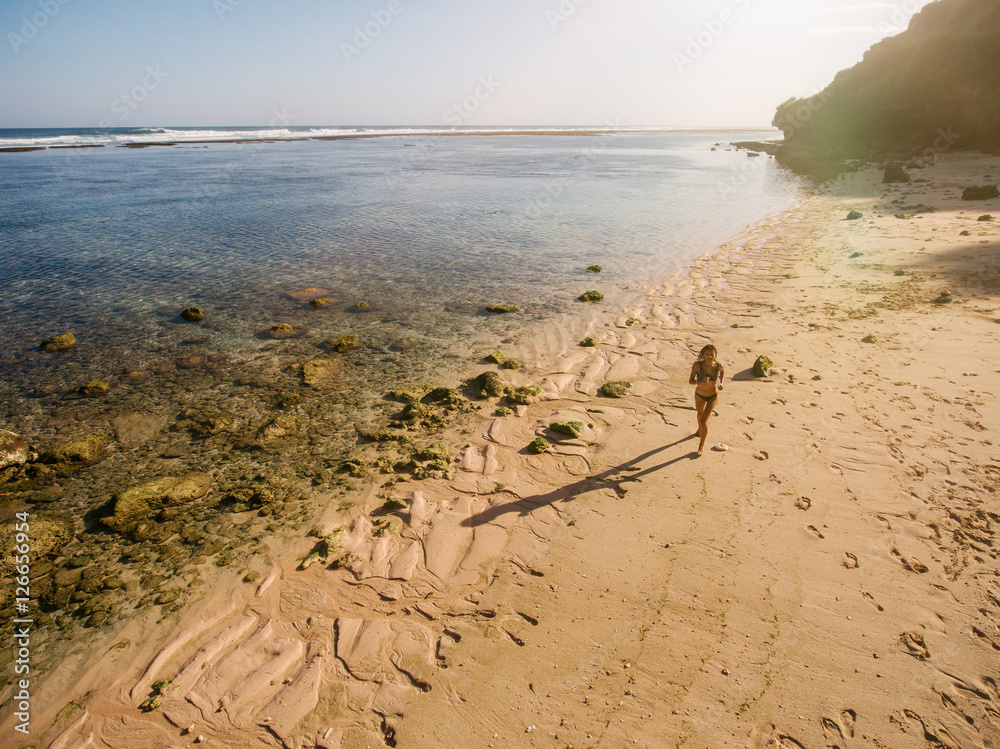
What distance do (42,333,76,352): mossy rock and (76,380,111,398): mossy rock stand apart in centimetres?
277

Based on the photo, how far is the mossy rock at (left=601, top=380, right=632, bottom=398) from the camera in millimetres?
9688

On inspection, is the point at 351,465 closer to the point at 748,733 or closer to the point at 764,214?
the point at 748,733

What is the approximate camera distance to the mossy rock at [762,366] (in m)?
9.89

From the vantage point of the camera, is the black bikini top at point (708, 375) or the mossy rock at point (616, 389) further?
the mossy rock at point (616, 389)

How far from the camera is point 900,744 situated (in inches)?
160

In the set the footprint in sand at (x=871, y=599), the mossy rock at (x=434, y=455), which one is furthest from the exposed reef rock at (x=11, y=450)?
the footprint in sand at (x=871, y=599)

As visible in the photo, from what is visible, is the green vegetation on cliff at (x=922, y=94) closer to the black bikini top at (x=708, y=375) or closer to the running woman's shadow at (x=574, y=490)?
the black bikini top at (x=708, y=375)

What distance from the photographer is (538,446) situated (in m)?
8.10

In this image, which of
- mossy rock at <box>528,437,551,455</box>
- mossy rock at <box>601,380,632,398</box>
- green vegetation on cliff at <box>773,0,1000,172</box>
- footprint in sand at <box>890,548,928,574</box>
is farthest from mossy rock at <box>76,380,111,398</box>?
green vegetation on cliff at <box>773,0,1000,172</box>

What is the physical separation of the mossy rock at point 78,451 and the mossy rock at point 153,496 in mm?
1823

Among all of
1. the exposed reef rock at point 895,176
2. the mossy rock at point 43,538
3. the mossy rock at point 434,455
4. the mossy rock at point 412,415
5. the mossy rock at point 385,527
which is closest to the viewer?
the mossy rock at point 43,538

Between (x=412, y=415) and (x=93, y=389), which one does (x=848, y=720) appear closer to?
(x=412, y=415)

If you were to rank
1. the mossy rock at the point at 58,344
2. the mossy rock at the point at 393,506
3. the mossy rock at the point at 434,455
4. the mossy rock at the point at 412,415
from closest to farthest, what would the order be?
the mossy rock at the point at 393,506
the mossy rock at the point at 434,455
the mossy rock at the point at 412,415
the mossy rock at the point at 58,344

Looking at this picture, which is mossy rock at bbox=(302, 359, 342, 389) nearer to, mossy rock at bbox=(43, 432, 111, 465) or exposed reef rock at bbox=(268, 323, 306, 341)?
exposed reef rock at bbox=(268, 323, 306, 341)
